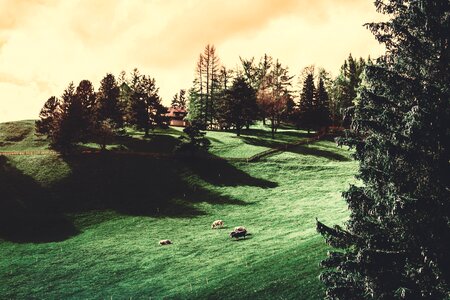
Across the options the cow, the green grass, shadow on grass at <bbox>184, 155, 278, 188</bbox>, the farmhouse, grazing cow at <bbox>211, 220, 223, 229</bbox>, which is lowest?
the cow

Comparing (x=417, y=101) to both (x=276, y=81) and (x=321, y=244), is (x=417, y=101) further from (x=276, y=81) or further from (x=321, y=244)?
(x=276, y=81)

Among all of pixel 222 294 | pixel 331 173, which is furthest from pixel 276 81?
pixel 222 294

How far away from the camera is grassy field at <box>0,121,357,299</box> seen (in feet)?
95.0

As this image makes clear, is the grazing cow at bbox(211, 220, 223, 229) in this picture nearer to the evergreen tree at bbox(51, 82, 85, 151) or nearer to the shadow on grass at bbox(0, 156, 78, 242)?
the shadow on grass at bbox(0, 156, 78, 242)

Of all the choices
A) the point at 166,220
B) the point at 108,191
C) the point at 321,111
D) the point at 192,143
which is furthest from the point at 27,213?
the point at 321,111

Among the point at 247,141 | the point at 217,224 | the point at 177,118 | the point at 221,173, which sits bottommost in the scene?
the point at 217,224

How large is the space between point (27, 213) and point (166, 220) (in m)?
18.3

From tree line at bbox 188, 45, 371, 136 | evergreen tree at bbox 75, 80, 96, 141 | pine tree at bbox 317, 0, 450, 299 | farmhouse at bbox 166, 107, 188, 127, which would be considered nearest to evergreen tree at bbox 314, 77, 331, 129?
tree line at bbox 188, 45, 371, 136

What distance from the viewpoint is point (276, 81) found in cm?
10475

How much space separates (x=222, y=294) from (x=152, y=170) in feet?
126

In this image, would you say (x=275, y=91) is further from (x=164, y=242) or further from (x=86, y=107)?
(x=164, y=242)

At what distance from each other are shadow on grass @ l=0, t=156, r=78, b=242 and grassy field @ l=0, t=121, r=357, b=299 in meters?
0.14

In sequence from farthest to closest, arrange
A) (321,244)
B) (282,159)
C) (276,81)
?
(276,81) < (282,159) < (321,244)

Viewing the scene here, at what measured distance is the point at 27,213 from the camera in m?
49.8
